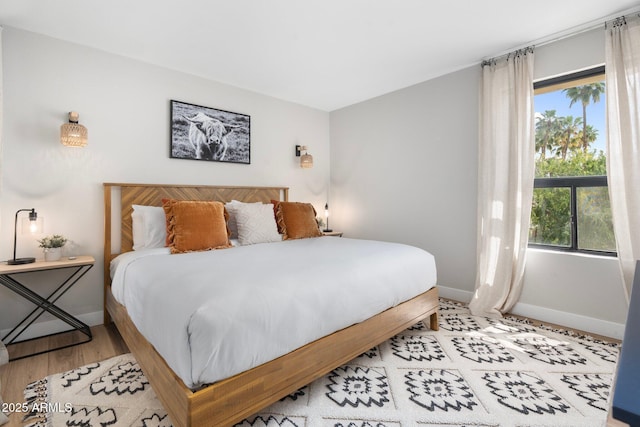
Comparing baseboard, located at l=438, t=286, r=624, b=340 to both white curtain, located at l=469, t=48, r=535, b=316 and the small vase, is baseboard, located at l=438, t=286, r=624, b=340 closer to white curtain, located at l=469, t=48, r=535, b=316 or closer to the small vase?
white curtain, located at l=469, t=48, r=535, b=316

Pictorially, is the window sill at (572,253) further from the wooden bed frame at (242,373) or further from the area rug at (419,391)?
the wooden bed frame at (242,373)

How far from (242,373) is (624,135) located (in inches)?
126

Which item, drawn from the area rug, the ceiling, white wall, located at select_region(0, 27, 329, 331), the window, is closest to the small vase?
white wall, located at select_region(0, 27, 329, 331)

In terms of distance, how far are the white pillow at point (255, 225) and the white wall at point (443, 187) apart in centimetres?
170

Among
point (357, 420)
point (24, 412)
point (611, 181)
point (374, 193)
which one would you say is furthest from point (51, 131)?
point (611, 181)

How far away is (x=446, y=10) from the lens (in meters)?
2.35

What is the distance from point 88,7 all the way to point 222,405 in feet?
9.42

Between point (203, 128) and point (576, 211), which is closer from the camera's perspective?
point (576, 211)

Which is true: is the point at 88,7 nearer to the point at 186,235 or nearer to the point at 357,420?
the point at 186,235

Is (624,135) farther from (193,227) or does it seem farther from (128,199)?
(128,199)

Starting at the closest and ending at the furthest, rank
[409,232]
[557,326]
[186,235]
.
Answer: [186,235], [557,326], [409,232]

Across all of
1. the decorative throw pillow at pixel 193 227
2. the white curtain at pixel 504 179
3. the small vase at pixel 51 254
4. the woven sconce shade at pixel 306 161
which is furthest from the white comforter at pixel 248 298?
the woven sconce shade at pixel 306 161

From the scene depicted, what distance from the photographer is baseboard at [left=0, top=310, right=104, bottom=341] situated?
255 centimetres

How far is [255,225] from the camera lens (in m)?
3.05
